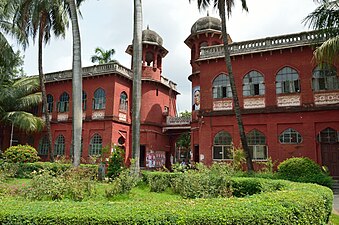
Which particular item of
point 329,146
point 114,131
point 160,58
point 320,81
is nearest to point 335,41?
point 320,81

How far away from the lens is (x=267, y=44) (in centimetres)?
1945

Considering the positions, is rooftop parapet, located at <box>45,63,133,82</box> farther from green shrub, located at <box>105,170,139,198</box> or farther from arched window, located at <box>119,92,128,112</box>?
green shrub, located at <box>105,170,139,198</box>

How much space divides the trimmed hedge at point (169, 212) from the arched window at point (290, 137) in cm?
1371

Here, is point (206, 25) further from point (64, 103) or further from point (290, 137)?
point (64, 103)

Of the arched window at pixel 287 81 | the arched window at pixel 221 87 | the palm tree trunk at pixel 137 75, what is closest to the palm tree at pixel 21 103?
the palm tree trunk at pixel 137 75

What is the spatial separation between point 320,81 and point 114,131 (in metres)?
→ 15.9

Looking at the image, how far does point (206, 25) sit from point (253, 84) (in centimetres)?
810

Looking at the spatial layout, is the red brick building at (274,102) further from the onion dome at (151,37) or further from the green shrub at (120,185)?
the green shrub at (120,185)

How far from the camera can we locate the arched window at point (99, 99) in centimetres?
2506

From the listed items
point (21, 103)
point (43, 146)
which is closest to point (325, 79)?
point (43, 146)

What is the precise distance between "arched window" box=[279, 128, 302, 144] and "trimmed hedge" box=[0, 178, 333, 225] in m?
13.7

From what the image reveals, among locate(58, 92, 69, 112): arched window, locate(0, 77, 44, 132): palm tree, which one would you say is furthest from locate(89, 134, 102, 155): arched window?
locate(0, 77, 44, 132): palm tree

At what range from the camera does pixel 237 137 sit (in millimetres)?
19641

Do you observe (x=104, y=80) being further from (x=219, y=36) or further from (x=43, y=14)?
(x=219, y=36)
